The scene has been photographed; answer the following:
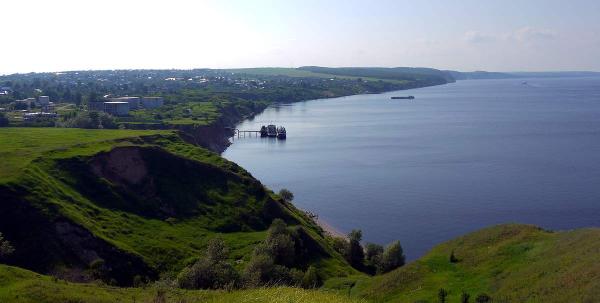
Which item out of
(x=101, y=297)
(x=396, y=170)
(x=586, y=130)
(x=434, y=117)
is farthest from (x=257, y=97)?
(x=101, y=297)

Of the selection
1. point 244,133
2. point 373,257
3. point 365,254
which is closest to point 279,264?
point 373,257

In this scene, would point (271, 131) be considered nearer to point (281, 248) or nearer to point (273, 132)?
point (273, 132)

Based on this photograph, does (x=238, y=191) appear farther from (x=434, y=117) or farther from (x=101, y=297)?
(x=434, y=117)

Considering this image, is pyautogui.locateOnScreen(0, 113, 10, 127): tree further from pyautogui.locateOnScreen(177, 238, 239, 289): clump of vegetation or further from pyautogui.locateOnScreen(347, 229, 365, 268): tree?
pyautogui.locateOnScreen(177, 238, 239, 289): clump of vegetation

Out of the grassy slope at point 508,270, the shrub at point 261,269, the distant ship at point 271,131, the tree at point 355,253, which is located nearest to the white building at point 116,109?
the distant ship at point 271,131

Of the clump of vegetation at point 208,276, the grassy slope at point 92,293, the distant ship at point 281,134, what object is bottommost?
the distant ship at point 281,134

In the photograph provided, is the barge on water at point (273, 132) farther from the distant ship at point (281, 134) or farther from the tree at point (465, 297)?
the tree at point (465, 297)
